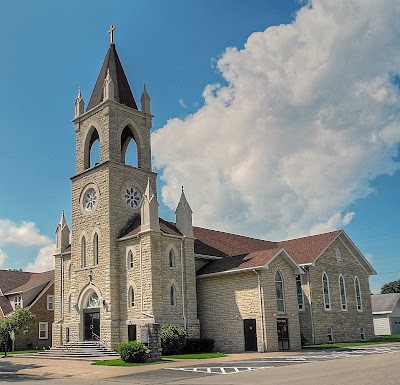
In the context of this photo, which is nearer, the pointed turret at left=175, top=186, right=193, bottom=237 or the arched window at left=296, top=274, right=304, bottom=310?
the pointed turret at left=175, top=186, right=193, bottom=237

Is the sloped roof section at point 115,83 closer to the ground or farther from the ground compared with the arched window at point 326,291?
farther from the ground

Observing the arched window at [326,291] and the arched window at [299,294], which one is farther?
the arched window at [326,291]

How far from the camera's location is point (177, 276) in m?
38.0

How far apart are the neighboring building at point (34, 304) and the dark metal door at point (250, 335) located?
71.7ft

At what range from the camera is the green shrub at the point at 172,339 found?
33906mm

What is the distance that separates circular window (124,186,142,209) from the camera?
40125mm

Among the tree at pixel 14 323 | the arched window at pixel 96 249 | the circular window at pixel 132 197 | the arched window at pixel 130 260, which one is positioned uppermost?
the circular window at pixel 132 197

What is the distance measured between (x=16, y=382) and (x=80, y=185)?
22.8 metres

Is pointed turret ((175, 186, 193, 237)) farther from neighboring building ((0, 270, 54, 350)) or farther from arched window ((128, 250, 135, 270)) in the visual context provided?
neighboring building ((0, 270, 54, 350))

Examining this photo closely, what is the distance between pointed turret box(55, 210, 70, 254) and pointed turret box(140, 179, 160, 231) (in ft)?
32.4

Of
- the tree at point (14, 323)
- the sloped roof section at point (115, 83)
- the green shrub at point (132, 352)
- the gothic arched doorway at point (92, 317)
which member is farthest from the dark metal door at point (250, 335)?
the sloped roof section at point (115, 83)

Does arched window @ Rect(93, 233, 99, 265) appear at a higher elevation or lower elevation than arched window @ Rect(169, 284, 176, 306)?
higher

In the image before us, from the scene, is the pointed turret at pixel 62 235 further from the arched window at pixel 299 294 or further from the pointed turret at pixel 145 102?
the arched window at pixel 299 294

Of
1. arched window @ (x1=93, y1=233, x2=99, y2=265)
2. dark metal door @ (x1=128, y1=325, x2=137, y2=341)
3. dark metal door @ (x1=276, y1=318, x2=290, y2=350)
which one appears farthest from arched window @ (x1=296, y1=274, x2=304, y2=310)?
arched window @ (x1=93, y1=233, x2=99, y2=265)
